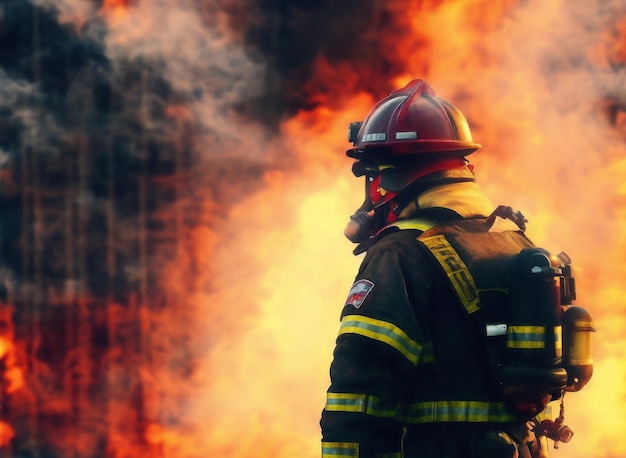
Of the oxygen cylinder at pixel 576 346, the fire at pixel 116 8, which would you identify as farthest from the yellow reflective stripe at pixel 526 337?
the fire at pixel 116 8

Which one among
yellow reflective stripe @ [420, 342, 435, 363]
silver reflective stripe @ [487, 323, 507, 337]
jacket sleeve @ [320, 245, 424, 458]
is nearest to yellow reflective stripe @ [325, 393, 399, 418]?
jacket sleeve @ [320, 245, 424, 458]

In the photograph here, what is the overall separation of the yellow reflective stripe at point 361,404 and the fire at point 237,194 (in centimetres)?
585

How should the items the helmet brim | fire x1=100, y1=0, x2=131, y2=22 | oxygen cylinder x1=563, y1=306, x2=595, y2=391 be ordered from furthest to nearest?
fire x1=100, y1=0, x2=131, y2=22
the helmet brim
oxygen cylinder x1=563, y1=306, x2=595, y2=391

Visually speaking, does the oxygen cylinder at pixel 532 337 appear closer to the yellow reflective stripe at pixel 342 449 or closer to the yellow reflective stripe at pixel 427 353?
the yellow reflective stripe at pixel 427 353

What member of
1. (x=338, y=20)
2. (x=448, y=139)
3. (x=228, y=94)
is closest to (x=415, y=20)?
(x=338, y=20)

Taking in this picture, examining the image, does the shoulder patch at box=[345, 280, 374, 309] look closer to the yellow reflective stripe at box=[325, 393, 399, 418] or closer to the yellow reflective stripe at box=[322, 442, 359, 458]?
the yellow reflective stripe at box=[325, 393, 399, 418]

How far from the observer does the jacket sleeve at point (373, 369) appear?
3.19 m

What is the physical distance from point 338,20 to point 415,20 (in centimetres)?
76

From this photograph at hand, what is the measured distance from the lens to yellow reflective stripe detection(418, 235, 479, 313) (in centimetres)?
337

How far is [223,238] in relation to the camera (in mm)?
9500

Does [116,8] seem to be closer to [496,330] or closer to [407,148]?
[407,148]

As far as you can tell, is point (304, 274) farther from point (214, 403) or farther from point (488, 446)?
point (488, 446)

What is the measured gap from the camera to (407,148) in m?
3.79

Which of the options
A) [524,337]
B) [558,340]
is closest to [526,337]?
[524,337]
